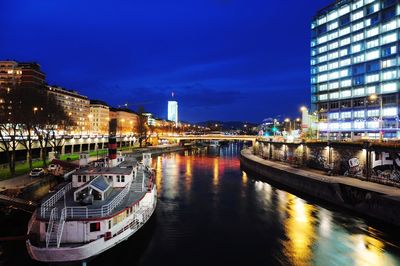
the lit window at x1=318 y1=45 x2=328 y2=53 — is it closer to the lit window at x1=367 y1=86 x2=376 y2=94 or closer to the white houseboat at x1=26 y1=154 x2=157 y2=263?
the lit window at x1=367 y1=86 x2=376 y2=94

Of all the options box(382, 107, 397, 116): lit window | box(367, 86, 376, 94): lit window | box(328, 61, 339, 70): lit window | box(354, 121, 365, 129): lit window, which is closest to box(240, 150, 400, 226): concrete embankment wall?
box(382, 107, 397, 116): lit window

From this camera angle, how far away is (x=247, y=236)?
1358 inches

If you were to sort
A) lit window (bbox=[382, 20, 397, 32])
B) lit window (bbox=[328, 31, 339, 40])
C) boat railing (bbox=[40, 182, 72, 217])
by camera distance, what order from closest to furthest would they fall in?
boat railing (bbox=[40, 182, 72, 217]), lit window (bbox=[382, 20, 397, 32]), lit window (bbox=[328, 31, 339, 40])

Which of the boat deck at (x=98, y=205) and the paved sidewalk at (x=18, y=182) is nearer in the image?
the boat deck at (x=98, y=205)

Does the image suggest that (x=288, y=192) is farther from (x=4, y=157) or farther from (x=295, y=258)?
(x=4, y=157)

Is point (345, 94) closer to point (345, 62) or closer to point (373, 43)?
point (345, 62)

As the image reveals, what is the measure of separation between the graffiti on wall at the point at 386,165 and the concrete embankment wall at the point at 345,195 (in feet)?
19.1

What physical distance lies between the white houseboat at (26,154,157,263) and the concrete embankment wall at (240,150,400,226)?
25.7 m

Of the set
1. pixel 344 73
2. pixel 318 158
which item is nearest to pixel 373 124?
pixel 344 73

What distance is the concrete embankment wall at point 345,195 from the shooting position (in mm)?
36838

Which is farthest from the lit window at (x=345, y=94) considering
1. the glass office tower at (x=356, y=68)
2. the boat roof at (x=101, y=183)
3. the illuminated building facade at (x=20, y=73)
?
the illuminated building facade at (x=20, y=73)

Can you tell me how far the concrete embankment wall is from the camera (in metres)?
36.8

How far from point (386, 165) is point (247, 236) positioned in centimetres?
2538

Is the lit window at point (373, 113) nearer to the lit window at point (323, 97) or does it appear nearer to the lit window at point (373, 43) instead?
the lit window at point (323, 97)
